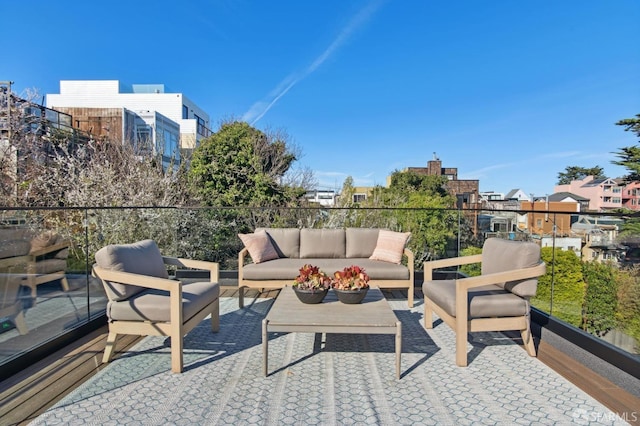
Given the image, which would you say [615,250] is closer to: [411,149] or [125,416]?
[125,416]

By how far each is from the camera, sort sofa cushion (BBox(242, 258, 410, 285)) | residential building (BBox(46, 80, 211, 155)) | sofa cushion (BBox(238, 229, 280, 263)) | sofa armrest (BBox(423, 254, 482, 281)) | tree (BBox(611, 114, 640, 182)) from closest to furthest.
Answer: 1. sofa armrest (BBox(423, 254, 482, 281))
2. sofa cushion (BBox(242, 258, 410, 285))
3. sofa cushion (BBox(238, 229, 280, 263))
4. tree (BBox(611, 114, 640, 182))
5. residential building (BBox(46, 80, 211, 155))

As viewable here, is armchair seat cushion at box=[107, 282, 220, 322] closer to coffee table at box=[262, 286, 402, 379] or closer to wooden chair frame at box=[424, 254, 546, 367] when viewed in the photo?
coffee table at box=[262, 286, 402, 379]

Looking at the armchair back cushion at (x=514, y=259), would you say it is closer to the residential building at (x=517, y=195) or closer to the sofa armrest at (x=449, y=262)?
the sofa armrest at (x=449, y=262)

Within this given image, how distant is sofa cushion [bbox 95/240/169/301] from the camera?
2482mm

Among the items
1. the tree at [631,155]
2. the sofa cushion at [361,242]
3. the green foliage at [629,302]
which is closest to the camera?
the green foliage at [629,302]

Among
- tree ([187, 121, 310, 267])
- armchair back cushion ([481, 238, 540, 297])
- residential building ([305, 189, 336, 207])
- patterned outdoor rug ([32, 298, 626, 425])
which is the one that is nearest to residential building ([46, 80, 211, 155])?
residential building ([305, 189, 336, 207])

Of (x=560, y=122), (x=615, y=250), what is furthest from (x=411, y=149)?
(x=615, y=250)

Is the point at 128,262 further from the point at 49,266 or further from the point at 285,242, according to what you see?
the point at 285,242

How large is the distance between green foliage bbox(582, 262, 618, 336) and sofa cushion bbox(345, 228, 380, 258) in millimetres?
2196

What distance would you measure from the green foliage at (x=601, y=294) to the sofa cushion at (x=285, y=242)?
9.89 ft

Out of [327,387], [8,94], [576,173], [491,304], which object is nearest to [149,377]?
[327,387]

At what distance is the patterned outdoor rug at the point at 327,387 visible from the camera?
1.84 meters

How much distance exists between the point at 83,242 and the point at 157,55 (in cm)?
1960

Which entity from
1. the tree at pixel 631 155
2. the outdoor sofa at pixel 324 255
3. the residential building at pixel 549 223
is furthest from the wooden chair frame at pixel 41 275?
the tree at pixel 631 155
